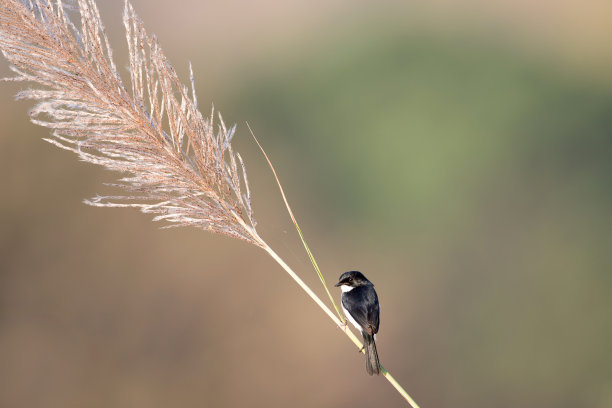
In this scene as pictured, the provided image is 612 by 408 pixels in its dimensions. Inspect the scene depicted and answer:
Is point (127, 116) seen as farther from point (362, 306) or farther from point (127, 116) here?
point (362, 306)

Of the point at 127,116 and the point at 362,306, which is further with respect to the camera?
the point at 362,306

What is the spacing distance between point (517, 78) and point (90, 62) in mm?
8011

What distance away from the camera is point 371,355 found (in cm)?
223

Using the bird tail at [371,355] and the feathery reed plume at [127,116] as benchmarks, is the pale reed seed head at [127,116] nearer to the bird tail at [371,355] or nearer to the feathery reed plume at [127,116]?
the feathery reed plume at [127,116]

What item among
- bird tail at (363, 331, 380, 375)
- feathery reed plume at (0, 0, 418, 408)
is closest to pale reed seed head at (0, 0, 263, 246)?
feathery reed plume at (0, 0, 418, 408)

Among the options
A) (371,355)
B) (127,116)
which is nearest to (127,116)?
(127,116)

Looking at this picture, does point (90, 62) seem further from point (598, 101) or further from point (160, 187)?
point (598, 101)

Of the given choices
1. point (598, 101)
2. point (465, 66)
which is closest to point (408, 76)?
point (465, 66)

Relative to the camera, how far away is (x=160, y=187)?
67.8 inches

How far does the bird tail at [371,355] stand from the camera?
2.14 m

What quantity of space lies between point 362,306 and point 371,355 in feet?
1.23

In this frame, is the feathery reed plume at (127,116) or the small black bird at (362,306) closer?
the feathery reed plume at (127,116)

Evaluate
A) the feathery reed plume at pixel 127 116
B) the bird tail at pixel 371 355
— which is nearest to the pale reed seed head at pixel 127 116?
the feathery reed plume at pixel 127 116

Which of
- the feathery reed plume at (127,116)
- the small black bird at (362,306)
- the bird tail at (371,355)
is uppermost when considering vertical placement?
the feathery reed plume at (127,116)
